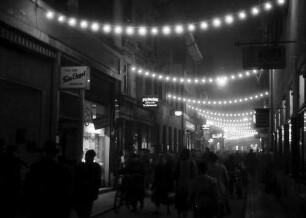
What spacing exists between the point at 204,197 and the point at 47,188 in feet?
9.43

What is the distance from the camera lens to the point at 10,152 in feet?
34.7

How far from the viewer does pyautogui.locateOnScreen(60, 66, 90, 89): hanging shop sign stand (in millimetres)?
17016

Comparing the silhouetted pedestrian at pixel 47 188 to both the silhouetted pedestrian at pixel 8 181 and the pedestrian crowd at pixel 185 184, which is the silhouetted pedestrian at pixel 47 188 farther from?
the silhouetted pedestrian at pixel 8 181

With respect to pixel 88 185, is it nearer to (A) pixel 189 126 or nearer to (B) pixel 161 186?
(B) pixel 161 186

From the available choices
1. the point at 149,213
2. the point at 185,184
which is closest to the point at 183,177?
the point at 185,184

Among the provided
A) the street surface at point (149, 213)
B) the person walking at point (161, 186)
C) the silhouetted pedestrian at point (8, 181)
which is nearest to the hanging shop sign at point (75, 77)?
the person walking at point (161, 186)

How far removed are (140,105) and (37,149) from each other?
47.3 feet

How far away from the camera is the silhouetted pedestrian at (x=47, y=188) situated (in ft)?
23.2

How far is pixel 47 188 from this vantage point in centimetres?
710

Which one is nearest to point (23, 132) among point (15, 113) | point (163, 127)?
point (15, 113)

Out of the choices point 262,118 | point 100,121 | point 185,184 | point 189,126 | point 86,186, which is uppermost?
point 189,126

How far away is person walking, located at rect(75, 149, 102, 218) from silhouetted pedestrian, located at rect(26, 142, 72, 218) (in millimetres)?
3106

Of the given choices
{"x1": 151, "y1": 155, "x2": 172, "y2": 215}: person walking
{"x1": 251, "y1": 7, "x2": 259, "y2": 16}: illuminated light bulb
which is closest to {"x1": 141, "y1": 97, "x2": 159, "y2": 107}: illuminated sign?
{"x1": 151, "y1": 155, "x2": 172, "y2": 215}: person walking

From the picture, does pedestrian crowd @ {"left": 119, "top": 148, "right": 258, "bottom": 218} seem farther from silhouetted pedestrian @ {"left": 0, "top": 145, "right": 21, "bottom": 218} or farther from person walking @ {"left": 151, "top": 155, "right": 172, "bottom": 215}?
silhouetted pedestrian @ {"left": 0, "top": 145, "right": 21, "bottom": 218}
